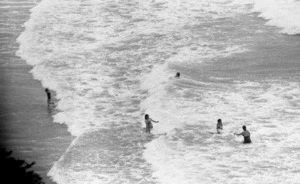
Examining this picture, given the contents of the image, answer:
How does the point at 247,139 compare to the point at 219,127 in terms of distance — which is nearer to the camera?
the point at 247,139

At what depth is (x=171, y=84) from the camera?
34531mm

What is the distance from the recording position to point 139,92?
33969 millimetres

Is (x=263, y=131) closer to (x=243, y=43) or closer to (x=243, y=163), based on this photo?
(x=243, y=163)

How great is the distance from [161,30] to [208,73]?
10769 mm

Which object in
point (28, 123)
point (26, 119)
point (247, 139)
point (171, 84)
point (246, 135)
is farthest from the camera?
point (171, 84)

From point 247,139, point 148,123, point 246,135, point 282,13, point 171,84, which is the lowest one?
point 247,139

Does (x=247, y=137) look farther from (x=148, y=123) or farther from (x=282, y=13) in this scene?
(x=282, y=13)

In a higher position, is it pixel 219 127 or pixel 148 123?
pixel 148 123

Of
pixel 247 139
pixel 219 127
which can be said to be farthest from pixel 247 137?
pixel 219 127

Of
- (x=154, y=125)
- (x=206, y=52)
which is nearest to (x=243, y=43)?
(x=206, y=52)

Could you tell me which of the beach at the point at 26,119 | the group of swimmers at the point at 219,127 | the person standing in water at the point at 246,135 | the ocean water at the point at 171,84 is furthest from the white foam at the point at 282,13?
the person standing in water at the point at 246,135

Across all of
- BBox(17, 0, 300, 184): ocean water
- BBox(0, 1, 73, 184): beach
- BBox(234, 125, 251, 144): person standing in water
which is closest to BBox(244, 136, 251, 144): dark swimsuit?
BBox(234, 125, 251, 144): person standing in water

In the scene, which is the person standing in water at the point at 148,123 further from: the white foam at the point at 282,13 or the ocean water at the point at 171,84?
the white foam at the point at 282,13

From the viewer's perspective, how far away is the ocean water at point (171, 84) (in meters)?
24.6
